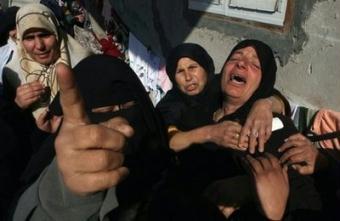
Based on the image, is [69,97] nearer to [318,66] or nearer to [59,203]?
[59,203]

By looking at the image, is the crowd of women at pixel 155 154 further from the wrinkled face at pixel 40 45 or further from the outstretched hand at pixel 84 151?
the wrinkled face at pixel 40 45

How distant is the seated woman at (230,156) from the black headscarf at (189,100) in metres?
0.04

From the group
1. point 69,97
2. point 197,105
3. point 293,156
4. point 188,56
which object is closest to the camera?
point 69,97

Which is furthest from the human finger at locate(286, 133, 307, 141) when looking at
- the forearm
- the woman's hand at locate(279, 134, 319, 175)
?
the forearm

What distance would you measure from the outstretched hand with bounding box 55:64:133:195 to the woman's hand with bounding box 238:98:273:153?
2.68 ft

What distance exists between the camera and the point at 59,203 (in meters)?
1.15

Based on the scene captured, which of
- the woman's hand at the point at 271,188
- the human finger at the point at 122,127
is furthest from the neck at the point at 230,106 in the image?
the human finger at the point at 122,127

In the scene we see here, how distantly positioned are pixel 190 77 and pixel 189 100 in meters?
0.19

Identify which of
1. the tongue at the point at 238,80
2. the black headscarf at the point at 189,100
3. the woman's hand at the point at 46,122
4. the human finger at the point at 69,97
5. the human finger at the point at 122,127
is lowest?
the woman's hand at the point at 46,122

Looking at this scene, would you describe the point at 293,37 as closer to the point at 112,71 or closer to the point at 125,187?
the point at 112,71

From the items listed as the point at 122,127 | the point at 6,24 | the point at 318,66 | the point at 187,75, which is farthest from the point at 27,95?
the point at 318,66

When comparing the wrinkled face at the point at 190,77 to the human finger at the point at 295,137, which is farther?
the wrinkled face at the point at 190,77

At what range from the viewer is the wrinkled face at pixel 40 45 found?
8.52 feet

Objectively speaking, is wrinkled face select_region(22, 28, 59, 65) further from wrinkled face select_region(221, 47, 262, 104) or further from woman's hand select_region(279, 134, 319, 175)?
woman's hand select_region(279, 134, 319, 175)
